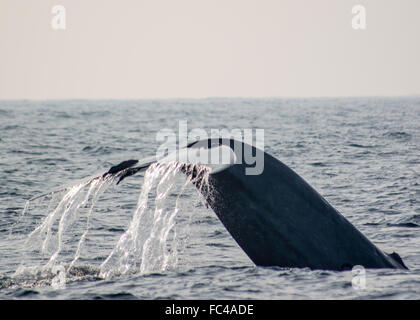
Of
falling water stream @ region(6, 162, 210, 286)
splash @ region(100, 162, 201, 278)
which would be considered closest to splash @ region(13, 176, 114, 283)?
falling water stream @ region(6, 162, 210, 286)

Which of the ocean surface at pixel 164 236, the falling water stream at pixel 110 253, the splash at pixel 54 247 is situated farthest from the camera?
the ocean surface at pixel 164 236

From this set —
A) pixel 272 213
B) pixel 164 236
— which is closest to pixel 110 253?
pixel 164 236

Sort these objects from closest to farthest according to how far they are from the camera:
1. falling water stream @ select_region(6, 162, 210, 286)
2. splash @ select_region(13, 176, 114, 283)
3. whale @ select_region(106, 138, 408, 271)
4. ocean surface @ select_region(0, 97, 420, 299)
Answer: whale @ select_region(106, 138, 408, 271) → falling water stream @ select_region(6, 162, 210, 286) → splash @ select_region(13, 176, 114, 283) → ocean surface @ select_region(0, 97, 420, 299)

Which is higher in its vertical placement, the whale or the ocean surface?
the whale

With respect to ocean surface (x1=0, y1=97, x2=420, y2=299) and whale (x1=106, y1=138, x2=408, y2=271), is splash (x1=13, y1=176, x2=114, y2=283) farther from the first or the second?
whale (x1=106, y1=138, x2=408, y2=271)

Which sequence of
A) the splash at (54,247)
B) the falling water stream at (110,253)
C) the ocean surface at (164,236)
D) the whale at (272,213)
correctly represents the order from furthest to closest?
the ocean surface at (164,236)
the splash at (54,247)
the falling water stream at (110,253)
the whale at (272,213)

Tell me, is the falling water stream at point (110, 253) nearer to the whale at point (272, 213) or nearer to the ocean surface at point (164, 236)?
the ocean surface at point (164, 236)

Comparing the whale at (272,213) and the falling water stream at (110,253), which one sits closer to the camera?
the whale at (272,213)

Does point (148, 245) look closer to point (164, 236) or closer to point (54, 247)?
point (164, 236)

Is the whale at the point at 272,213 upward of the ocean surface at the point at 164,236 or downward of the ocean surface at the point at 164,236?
upward

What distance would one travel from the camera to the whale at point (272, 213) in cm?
686

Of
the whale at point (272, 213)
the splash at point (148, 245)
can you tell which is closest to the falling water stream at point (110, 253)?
the splash at point (148, 245)

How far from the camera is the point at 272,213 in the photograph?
6.97m

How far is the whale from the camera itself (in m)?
6.86
